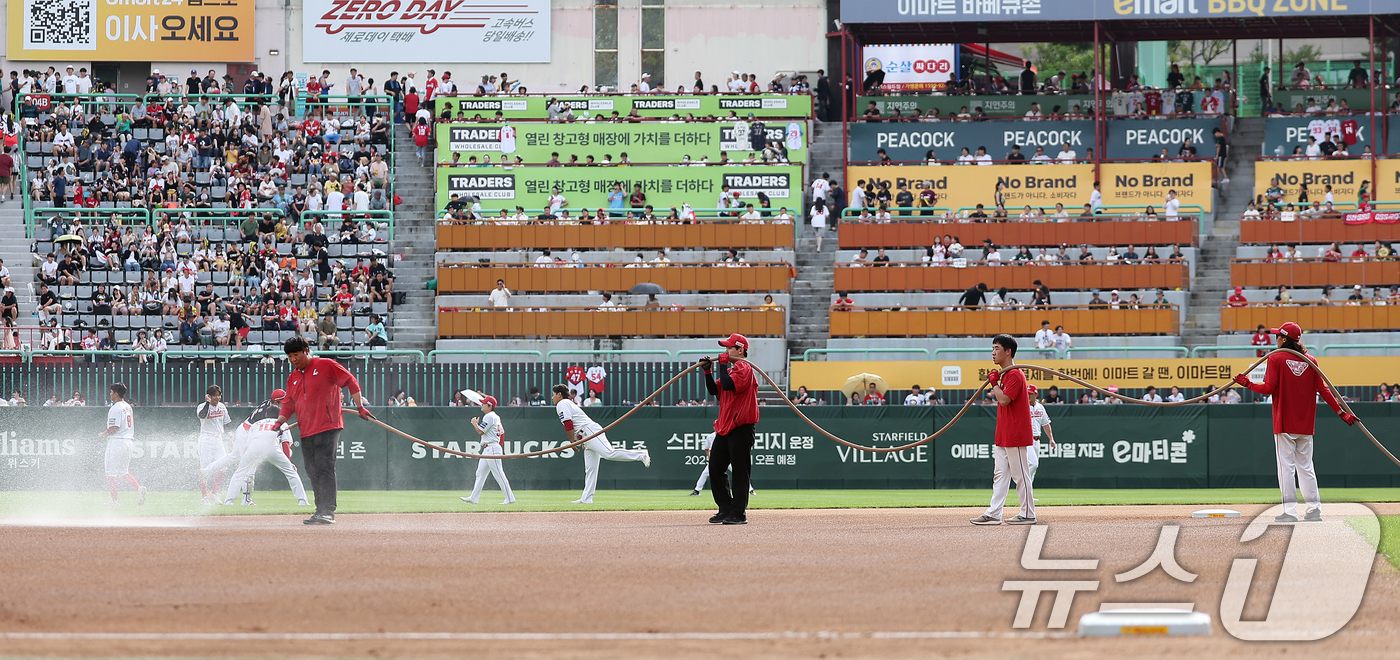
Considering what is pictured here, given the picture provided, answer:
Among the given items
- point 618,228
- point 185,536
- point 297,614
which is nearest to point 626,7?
point 618,228

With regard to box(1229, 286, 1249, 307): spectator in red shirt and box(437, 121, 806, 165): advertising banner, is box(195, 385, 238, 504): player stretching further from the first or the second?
box(1229, 286, 1249, 307): spectator in red shirt

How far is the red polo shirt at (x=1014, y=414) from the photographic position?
14.6 meters

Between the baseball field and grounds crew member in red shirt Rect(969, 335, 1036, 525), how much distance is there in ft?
1.21

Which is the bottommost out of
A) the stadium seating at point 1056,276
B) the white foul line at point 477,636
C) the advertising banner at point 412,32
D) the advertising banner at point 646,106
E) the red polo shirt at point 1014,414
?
the white foul line at point 477,636

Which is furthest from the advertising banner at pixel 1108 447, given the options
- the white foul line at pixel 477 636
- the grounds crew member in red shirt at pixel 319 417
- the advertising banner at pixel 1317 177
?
the white foul line at pixel 477 636

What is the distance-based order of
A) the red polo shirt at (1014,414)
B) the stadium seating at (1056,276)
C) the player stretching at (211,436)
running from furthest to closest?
the stadium seating at (1056,276) < the player stretching at (211,436) < the red polo shirt at (1014,414)

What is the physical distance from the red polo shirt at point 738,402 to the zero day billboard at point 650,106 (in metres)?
27.9

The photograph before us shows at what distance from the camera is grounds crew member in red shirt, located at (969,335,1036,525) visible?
1466cm

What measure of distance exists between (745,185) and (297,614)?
3224cm

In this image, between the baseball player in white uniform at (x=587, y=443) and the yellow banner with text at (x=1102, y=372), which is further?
the yellow banner with text at (x=1102, y=372)

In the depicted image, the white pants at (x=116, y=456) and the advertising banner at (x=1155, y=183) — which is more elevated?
the advertising banner at (x=1155, y=183)

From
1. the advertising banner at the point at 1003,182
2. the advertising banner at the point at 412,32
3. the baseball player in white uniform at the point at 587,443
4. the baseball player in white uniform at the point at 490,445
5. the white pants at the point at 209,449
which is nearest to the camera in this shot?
the baseball player in white uniform at the point at 587,443

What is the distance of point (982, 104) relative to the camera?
4325 cm

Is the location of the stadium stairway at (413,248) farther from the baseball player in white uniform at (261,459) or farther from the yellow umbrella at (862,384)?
the baseball player in white uniform at (261,459)
